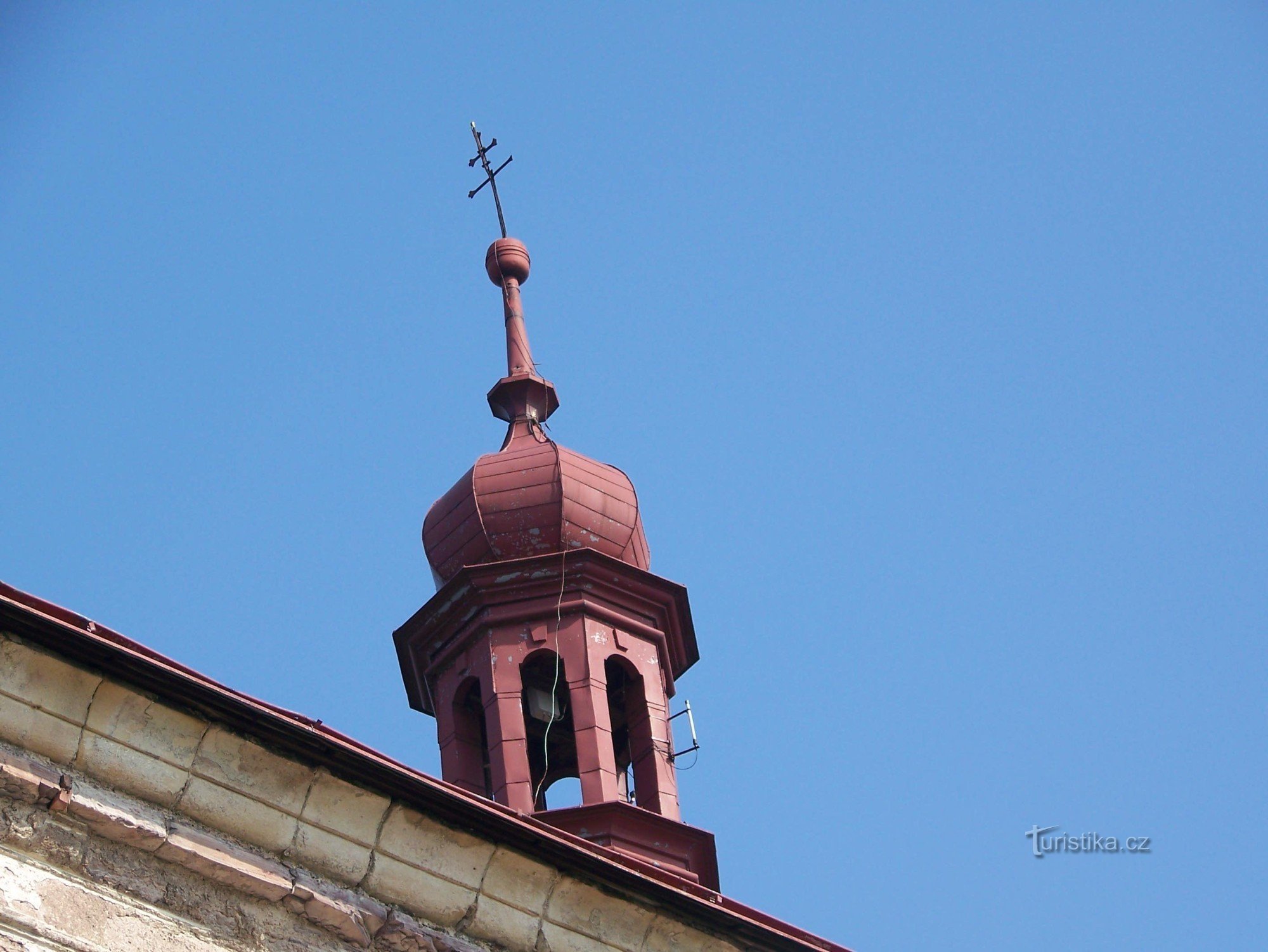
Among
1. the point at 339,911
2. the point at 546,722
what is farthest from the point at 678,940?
the point at 546,722

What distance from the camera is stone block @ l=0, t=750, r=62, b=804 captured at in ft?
20.8

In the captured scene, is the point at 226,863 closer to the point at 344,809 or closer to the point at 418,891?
the point at 344,809

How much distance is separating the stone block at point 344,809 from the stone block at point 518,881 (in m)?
0.45

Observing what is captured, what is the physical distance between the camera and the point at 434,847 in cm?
706

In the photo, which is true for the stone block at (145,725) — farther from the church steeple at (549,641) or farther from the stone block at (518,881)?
the church steeple at (549,641)

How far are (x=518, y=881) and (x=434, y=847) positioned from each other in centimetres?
34

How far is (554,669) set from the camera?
47.6ft

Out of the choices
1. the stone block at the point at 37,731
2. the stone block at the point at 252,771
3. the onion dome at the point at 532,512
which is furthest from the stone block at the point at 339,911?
the onion dome at the point at 532,512

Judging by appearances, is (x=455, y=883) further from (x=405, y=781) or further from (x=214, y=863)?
(x=214, y=863)

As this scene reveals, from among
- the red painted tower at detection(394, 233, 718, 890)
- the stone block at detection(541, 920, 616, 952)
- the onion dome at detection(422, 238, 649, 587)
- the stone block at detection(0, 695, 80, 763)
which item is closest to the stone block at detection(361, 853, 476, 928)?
the stone block at detection(541, 920, 616, 952)

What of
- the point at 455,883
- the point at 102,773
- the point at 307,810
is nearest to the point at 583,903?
the point at 455,883

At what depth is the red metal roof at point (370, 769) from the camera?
21.4 feet

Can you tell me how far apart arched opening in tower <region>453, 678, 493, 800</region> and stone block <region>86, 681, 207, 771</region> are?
24.6 ft

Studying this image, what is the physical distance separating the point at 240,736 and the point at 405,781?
1.91 ft
